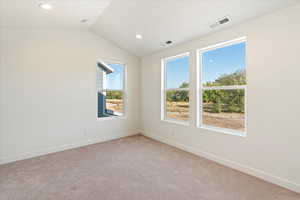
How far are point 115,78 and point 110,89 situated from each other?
0.37m

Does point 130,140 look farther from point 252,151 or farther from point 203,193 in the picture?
point 252,151

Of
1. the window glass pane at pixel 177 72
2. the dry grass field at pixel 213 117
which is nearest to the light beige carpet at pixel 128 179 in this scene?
the dry grass field at pixel 213 117

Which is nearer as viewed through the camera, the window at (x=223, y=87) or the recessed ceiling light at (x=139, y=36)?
the window at (x=223, y=87)

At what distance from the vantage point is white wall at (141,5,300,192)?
200 cm

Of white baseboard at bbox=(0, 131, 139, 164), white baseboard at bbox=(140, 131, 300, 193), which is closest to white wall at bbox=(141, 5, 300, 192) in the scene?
white baseboard at bbox=(140, 131, 300, 193)

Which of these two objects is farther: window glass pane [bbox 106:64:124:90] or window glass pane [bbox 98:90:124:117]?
window glass pane [bbox 106:64:124:90]

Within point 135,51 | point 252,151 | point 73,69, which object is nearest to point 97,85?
point 73,69

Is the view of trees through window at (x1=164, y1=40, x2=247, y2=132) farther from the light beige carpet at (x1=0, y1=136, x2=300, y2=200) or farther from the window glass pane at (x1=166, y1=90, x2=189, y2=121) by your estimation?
the light beige carpet at (x1=0, y1=136, x2=300, y2=200)

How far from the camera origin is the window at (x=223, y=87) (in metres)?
2.65

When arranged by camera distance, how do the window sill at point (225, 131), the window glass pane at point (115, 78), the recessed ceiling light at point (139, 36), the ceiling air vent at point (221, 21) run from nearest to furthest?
the ceiling air vent at point (221, 21), the window sill at point (225, 131), the recessed ceiling light at point (139, 36), the window glass pane at point (115, 78)

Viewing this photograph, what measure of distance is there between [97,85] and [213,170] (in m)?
3.24

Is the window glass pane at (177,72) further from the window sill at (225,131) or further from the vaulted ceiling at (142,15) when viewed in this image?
the window sill at (225,131)

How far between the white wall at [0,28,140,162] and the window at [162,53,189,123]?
149 centimetres

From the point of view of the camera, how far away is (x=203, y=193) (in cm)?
195
